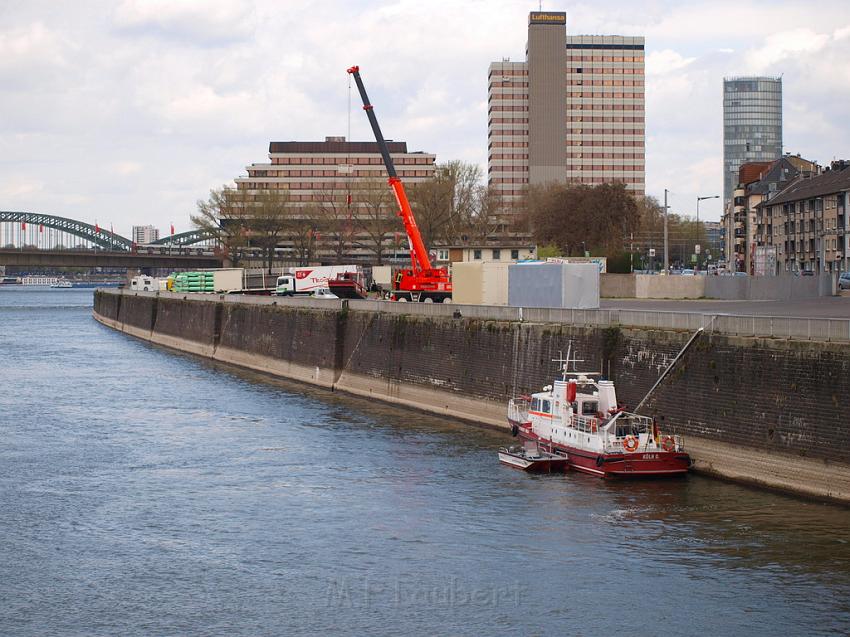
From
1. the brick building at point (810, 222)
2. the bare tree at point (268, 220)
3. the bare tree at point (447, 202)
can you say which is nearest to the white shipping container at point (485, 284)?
the brick building at point (810, 222)

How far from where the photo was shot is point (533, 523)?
32.0 m

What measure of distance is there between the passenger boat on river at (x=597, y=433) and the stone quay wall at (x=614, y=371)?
145 cm

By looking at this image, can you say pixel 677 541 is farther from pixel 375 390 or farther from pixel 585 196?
pixel 585 196

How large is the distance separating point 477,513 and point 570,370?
42.5ft

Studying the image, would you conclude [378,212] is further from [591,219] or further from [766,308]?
[766,308]

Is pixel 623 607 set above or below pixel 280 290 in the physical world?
below

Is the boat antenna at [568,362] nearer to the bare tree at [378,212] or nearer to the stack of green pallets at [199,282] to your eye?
the stack of green pallets at [199,282]

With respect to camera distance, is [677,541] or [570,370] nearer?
[677,541]

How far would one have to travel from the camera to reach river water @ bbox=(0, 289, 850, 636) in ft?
82.7

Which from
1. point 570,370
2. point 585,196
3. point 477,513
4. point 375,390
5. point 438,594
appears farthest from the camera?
point 585,196

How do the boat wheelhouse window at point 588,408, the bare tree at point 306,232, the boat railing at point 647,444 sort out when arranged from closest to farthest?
the boat railing at point 647,444, the boat wheelhouse window at point 588,408, the bare tree at point 306,232

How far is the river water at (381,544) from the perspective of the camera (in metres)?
25.2

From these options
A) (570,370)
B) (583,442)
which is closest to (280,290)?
(570,370)

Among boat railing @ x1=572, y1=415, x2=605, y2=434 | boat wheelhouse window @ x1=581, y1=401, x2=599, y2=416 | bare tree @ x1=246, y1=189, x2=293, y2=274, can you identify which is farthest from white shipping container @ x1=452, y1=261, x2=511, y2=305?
bare tree @ x1=246, y1=189, x2=293, y2=274
